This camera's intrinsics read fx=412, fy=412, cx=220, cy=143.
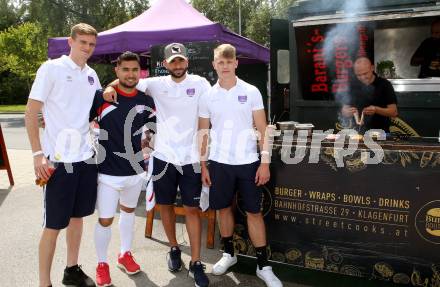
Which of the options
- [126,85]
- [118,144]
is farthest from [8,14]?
[118,144]

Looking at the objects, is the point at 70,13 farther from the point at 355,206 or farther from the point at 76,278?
the point at 355,206

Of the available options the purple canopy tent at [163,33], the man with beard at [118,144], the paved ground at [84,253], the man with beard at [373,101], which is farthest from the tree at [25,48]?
the man with beard at [118,144]

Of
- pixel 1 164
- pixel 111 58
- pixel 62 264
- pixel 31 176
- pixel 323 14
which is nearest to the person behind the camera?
pixel 62 264

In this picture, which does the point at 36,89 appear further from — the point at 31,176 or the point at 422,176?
the point at 31,176

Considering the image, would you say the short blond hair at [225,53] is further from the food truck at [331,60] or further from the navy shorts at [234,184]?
the food truck at [331,60]

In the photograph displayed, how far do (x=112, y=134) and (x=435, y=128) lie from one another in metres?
3.54

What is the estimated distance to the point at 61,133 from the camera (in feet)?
9.61

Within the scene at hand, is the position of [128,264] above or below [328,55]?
below

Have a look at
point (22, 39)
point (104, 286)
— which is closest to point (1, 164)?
point (104, 286)

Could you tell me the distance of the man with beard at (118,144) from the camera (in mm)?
3180

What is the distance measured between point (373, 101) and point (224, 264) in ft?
7.62

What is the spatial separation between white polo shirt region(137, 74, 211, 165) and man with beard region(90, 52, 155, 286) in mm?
183

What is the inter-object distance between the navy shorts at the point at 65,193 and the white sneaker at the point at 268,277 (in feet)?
4.82

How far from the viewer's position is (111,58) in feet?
28.6
